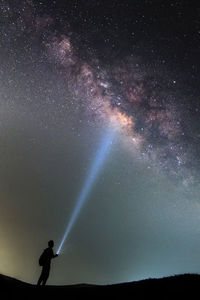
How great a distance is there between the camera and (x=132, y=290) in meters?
14.6

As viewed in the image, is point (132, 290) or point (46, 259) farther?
point (46, 259)

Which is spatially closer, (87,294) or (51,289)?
(87,294)

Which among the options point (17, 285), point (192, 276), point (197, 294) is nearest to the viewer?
point (197, 294)

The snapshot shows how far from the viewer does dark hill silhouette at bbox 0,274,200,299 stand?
1301cm

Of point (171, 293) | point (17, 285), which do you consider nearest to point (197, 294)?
point (171, 293)

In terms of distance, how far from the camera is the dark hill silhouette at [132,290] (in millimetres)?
13010

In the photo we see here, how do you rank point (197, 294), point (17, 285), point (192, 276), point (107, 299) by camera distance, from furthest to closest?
point (17, 285) → point (192, 276) → point (107, 299) → point (197, 294)

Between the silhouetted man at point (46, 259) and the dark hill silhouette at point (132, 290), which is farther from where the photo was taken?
the silhouetted man at point (46, 259)

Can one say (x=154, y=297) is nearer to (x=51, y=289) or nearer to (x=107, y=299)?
(x=107, y=299)

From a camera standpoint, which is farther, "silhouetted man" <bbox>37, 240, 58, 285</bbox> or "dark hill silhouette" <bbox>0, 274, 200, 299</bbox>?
"silhouetted man" <bbox>37, 240, 58, 285</bbox>

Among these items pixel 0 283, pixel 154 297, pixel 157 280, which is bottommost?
pixel 0 283

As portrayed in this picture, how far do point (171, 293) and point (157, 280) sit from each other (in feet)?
8.72

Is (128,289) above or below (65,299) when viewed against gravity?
above

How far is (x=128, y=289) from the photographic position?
592 inches
